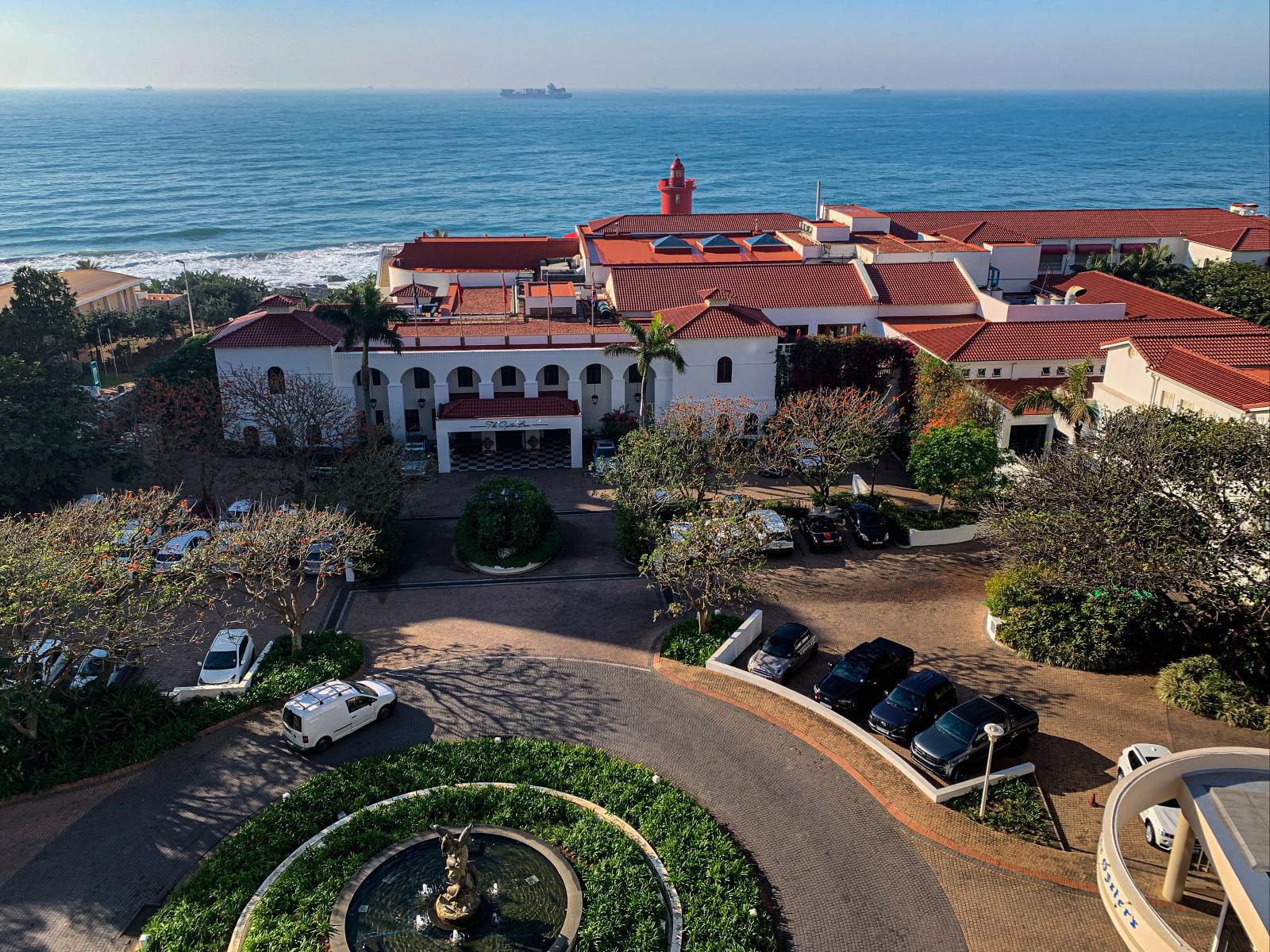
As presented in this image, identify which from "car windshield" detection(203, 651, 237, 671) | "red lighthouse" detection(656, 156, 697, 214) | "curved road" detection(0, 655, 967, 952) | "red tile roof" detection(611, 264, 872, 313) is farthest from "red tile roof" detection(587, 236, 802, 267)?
"curved road" detection(0, 655, 967, 952)

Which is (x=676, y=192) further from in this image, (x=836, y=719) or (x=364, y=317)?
(x=836, y=719)

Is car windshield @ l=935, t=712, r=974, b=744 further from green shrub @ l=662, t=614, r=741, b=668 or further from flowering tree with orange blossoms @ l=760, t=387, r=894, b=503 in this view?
flowering tree with orange blossoms @ l=760, t=387, r=894, b=503

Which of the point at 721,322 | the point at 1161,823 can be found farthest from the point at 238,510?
the point at 1161,823

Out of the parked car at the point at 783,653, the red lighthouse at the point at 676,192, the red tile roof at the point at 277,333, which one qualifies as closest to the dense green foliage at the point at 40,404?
the red tile roof at the point at 277,333

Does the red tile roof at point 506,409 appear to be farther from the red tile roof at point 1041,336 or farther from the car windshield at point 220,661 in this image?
the car windshield at point 220,661

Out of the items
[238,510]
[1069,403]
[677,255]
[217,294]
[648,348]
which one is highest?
[677,255]

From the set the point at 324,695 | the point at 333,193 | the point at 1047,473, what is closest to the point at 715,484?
the point at 1047,473

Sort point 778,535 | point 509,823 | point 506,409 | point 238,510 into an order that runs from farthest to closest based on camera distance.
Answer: point 506,409 < point 238,510 < point 778,535 < point 509,823
